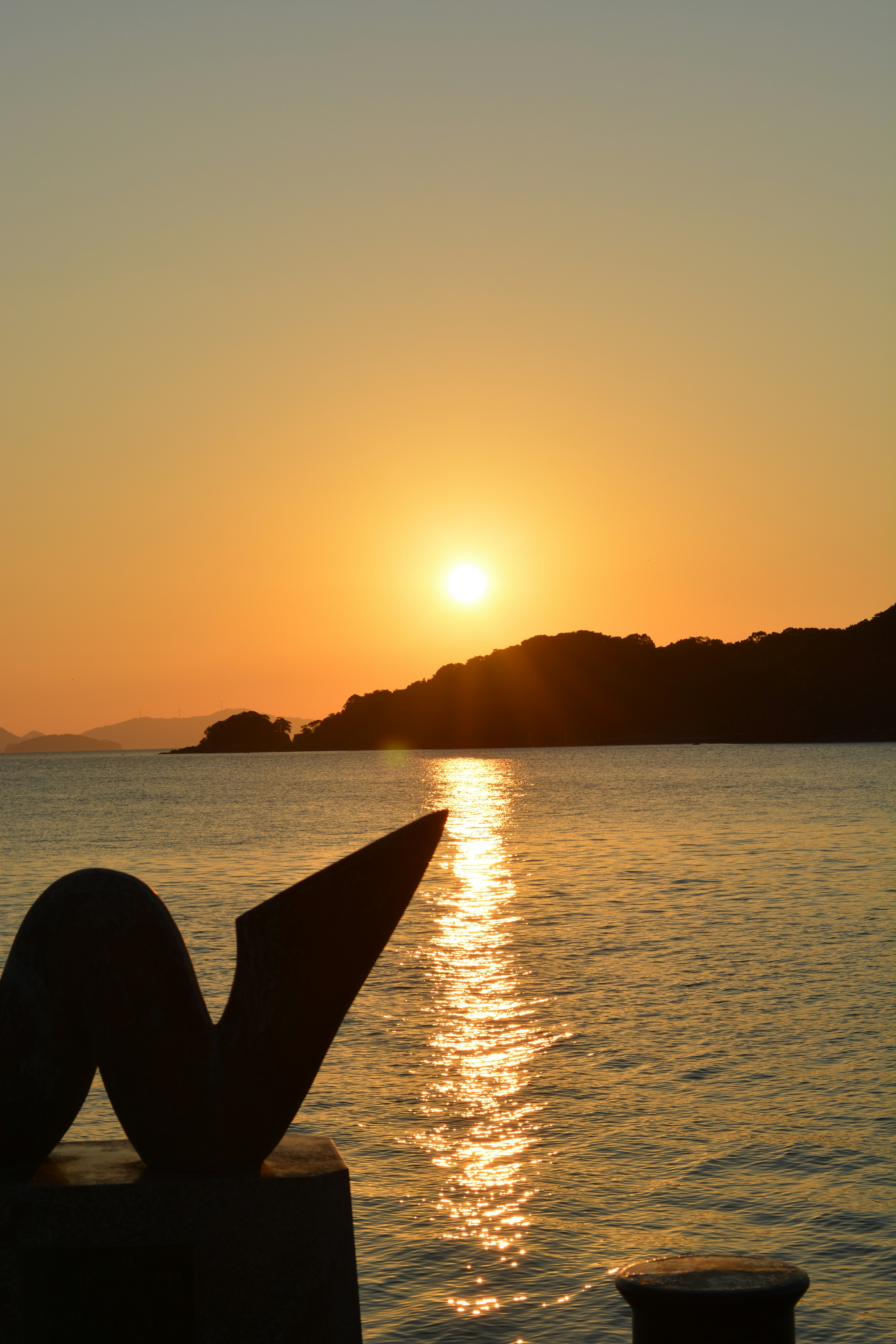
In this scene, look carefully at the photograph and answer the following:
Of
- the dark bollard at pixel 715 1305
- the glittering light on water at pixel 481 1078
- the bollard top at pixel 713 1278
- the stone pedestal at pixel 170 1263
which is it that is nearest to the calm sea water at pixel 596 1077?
the glittering light on water at pixel 481 1078

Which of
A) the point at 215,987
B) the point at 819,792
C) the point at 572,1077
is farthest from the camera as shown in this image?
the point at 819,792

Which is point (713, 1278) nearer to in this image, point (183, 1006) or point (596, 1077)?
point (183, 1006)

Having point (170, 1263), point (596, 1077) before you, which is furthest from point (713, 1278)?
point (596, 1077)

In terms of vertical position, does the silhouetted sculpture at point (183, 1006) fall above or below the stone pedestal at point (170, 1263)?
above

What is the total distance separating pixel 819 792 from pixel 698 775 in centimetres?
3568

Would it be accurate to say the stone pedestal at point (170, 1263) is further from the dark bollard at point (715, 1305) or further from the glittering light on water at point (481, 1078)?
the glittering light on water at point (481, 1078)

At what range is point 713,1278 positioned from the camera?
414 cm

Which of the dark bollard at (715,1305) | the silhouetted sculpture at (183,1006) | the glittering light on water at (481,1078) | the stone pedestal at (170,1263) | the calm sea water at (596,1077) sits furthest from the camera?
the glittering light on water at (481,1078)

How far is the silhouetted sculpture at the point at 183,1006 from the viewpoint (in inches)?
199

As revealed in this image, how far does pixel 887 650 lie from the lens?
577 feet

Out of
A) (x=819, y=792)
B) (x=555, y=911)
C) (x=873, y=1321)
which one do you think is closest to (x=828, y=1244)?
(x=873, y=1321)

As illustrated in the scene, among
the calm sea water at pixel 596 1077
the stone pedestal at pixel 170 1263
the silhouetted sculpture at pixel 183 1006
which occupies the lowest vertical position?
the calm sea water at pixel 596 1077

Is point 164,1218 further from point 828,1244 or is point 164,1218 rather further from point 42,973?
point 828,1244

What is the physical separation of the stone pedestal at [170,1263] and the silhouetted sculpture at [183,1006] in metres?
0.26
